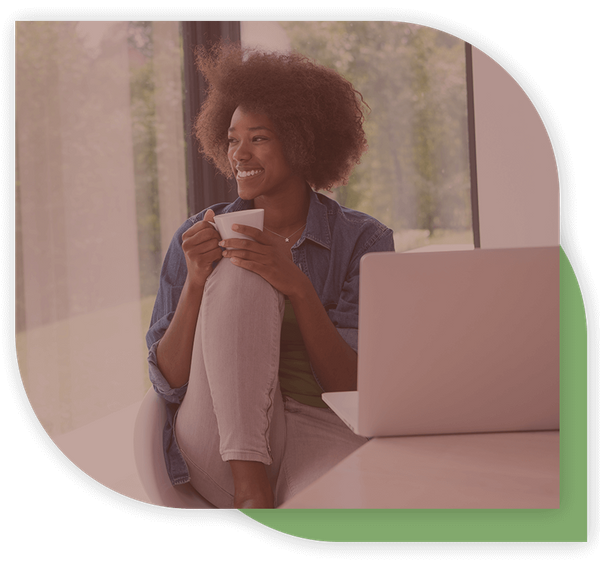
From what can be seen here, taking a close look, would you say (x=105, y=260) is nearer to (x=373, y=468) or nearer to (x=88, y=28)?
(x=88, y=28)

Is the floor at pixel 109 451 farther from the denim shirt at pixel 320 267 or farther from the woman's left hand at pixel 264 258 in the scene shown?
the woman's left hand at pixel 264 258

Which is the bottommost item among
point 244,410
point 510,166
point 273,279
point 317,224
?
point 244,410

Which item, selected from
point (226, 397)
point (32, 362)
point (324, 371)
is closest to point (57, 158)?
point (32, 362)

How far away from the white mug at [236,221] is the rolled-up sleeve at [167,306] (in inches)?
4.0

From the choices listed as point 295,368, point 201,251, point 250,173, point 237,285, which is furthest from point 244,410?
point 250,173

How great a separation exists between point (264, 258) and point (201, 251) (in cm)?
15

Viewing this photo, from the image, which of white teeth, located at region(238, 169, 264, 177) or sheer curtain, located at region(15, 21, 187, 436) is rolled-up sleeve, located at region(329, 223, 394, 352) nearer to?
white teeth, located at region(238, 169, 264, 177)

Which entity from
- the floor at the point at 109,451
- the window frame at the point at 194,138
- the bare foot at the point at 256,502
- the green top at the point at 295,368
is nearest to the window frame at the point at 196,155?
the window frame at the point at 194,138

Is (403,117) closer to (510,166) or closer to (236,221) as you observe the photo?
(510,166)

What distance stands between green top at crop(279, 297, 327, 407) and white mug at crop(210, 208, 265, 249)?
7.0 inches

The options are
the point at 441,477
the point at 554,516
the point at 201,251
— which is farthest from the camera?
the point at 201,251

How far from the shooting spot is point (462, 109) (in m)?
1.32

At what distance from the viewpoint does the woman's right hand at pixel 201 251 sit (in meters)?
1.32

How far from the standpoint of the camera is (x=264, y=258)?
1.29 meters
